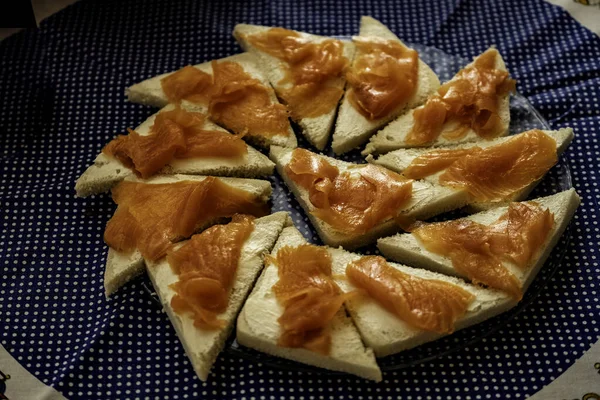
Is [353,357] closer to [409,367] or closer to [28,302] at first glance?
[409,367]

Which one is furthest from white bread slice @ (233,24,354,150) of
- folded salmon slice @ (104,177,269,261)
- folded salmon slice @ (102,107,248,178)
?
folded salmon slice @ (104,177,269,261)

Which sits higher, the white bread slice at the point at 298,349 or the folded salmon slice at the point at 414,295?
the folded salmon slice at the point at 414,295

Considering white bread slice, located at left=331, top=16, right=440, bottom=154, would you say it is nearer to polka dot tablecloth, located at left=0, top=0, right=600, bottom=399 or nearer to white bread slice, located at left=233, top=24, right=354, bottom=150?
white bread slice, located at left=233, top=24, right=354, bottom=150

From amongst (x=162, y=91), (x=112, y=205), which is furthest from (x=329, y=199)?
(x=162, y=91)

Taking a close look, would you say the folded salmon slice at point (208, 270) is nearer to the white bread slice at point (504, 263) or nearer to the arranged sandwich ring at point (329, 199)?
the arranged sandwich ring at point (329, 199)

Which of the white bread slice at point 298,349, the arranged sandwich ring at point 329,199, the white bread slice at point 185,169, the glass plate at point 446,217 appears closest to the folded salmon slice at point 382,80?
the arranged sandwich ring at point 329,199

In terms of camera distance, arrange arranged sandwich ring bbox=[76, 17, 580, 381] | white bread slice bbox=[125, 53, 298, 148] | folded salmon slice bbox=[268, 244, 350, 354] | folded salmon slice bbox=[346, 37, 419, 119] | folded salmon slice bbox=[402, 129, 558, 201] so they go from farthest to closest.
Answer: white bread slice bbox=[125, 53, 298, 148] → folded salmon slice bbox=[346, 37, 419, 119] → folded salmon slice bbox=[402, 129, 558, 201] → arranged sandwich ring bbox=[76, 17, 580, 381] → folded salmon slice bbox=[268, 244, 350, 354]

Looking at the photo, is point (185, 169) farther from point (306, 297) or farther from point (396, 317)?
point (396, 317)
